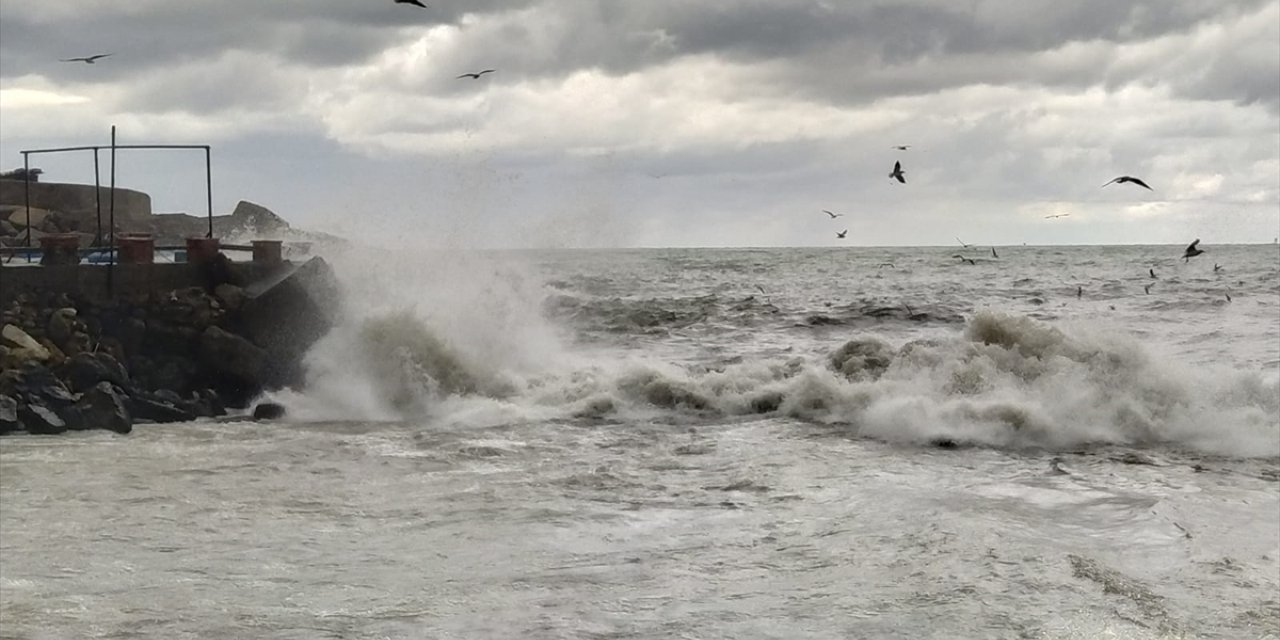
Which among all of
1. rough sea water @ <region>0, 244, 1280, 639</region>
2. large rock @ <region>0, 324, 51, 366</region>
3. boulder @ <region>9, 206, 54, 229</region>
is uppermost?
boulder @ <region>9, 206, 54, 229</region>

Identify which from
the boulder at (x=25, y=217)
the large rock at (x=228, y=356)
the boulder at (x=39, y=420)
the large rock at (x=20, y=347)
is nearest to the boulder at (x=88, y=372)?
the large rock at (x=20, y=347)

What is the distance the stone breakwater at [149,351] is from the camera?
40.8 ft

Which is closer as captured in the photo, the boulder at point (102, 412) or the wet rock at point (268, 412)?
the boulder at point (102, 412)

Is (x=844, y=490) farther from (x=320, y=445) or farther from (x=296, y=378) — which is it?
(x=296, y=378)

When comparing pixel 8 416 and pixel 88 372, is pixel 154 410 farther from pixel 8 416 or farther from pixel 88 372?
pixel 8 416

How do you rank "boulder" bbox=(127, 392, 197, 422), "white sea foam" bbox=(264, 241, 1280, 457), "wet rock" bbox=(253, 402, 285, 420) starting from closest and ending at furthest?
"white sea foam" bbox=(264, 241, 1280, 457)
"boulder" bbox=(127, 392, 197, 422)
"wet rock" bbox=(253, 402, 285, 420)

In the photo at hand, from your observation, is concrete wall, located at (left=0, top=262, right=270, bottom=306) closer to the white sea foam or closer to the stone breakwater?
the stone breakwater

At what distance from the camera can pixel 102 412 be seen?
12.3 metres

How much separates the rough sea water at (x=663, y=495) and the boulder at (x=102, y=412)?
0.24m

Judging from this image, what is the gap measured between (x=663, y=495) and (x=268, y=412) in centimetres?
661

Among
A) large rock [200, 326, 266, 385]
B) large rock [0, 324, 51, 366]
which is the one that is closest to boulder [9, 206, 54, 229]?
large rock [200, 326, 266, 385]

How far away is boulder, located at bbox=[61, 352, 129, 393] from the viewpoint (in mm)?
13328

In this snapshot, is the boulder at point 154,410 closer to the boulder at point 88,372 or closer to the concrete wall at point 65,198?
the boulder at point 88,372

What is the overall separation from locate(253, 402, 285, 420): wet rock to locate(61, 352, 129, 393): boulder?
156 centimetres
